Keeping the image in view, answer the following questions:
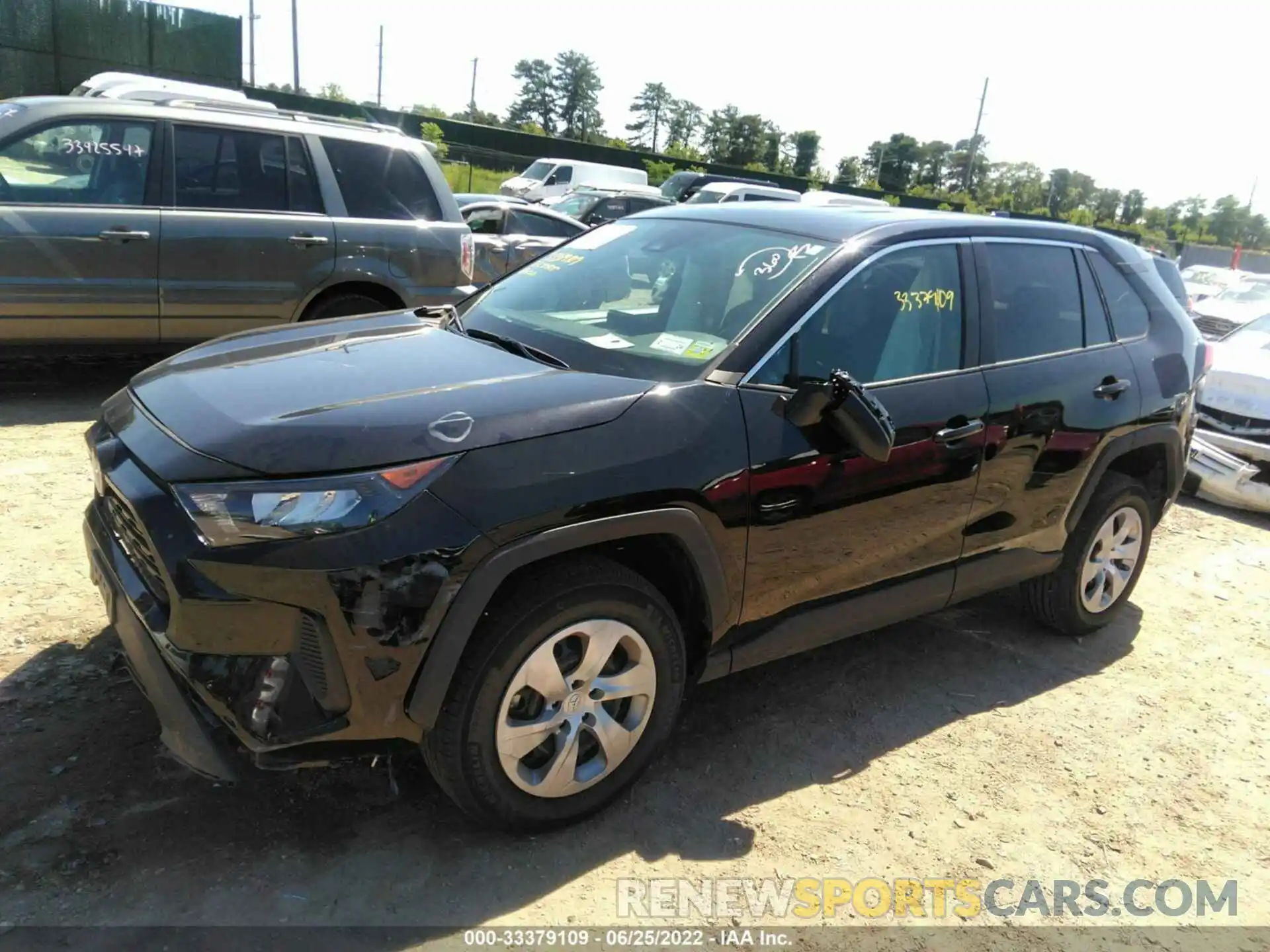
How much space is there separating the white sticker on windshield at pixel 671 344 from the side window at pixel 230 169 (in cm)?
449

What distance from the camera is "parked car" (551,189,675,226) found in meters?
17.0

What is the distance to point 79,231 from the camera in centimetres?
588

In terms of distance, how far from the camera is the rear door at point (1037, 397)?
363cm

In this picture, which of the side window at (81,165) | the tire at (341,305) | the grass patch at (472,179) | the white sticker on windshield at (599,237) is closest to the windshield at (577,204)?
the tire at (341,305)

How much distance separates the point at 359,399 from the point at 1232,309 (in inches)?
568

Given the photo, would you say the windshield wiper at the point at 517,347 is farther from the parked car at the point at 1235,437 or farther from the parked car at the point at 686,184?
the parked car at the point at 686,184

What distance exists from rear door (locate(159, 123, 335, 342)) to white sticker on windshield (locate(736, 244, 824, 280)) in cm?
427

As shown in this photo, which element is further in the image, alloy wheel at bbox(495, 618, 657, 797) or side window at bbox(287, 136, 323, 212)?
side window at bbox(287, 136, 323, 212)

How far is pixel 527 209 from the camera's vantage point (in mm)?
11680

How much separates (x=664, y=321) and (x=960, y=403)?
1.13 m

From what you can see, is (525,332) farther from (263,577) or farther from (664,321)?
(263,577)

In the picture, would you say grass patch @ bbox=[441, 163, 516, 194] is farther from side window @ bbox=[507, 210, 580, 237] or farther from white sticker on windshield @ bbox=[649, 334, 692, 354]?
white sticker on windshield @ bbox=[649, 334, 692, 354]

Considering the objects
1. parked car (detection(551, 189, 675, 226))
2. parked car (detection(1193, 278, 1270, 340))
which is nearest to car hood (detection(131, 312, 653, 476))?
parked car (detection(1193, 278, 1270, 340))

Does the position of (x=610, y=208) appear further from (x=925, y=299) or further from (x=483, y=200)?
Result: (x=925, y=299)
